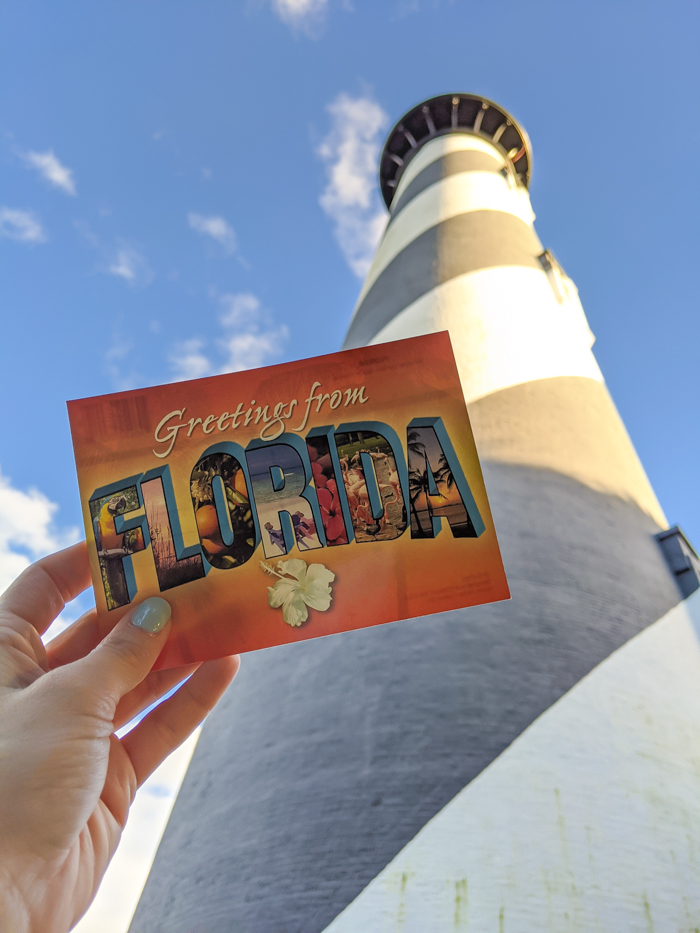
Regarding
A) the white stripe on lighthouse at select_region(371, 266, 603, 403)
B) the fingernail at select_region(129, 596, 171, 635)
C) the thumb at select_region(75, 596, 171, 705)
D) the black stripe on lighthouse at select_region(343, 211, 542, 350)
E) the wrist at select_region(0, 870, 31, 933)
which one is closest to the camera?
the wrist at select_region(0, 870, 31, 933)

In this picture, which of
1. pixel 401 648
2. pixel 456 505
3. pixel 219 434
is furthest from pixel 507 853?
pixel 219 434

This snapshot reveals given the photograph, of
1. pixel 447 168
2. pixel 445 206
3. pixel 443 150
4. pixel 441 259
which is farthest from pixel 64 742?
pixel 443 150

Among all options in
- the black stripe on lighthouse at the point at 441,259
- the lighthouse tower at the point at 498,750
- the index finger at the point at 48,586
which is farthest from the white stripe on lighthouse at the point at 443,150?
the index finger at the point at 48,586

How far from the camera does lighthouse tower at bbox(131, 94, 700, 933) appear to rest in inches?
47.4

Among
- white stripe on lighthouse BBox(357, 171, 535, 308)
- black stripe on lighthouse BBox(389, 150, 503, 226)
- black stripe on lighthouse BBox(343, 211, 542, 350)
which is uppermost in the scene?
black stripe on lighthouse BBox(389, 150, 503, 226)

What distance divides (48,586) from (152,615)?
10.0 inches

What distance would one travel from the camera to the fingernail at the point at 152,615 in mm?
914

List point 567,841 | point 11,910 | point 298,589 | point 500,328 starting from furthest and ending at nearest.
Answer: point 500,328 < point 567,841 < point 298,589 < point 11,910

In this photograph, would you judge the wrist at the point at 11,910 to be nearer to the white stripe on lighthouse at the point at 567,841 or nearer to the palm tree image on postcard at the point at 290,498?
the palm tree image on postcard at the point at 290,498

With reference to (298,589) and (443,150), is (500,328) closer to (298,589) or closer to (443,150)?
(298,589)

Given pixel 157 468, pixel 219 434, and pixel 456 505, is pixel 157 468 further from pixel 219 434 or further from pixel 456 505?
pixel 456 505

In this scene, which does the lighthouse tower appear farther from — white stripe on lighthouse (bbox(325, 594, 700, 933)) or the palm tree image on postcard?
the palm tree image on postcard

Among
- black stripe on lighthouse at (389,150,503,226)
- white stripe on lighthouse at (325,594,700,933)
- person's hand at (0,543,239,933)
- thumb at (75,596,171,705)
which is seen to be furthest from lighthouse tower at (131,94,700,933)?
black stripe on lighthouse at (389,150,503,226)

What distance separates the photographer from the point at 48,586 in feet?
3.43
